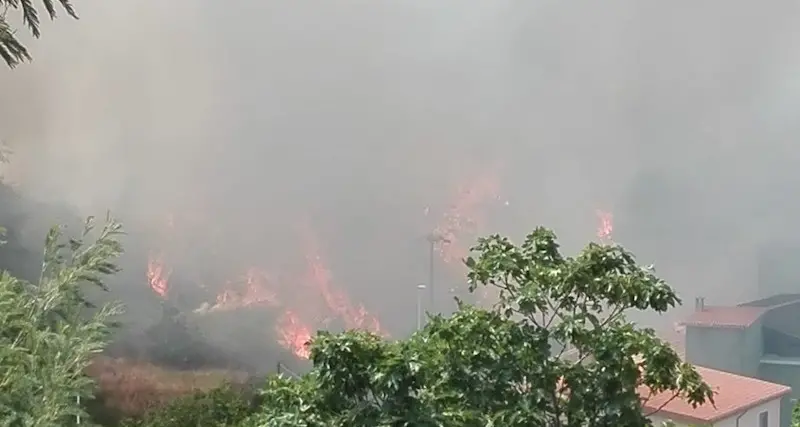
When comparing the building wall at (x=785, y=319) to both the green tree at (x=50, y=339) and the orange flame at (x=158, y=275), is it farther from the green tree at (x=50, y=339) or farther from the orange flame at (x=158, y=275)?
the green tree at (x=50, y=339)

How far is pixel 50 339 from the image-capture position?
2518mm

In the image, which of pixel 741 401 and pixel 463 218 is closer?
pixel 741 401

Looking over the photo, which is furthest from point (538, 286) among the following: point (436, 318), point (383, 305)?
point (383, 305)

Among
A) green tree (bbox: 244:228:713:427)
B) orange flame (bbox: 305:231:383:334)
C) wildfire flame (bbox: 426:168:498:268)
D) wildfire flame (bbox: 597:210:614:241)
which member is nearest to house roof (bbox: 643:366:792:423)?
wildfire flame (bbox: 597:210:614:241)

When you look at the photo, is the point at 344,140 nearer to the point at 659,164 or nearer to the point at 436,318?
the point at 659,164

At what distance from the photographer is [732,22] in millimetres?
4332

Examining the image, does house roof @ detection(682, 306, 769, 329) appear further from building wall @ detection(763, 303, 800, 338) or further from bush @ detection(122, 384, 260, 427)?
bush @ detection(122, 384, 260, 427)

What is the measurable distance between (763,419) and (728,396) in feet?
1.06

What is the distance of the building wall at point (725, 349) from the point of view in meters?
4.17

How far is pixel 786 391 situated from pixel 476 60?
2.62 metres

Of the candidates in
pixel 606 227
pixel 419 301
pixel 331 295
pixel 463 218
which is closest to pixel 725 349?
pixel 606 227

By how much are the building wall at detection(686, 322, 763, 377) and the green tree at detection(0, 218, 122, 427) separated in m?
3.17

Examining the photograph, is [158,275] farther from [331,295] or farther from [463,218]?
[463,218]

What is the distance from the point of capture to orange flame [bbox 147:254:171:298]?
4.07 m
